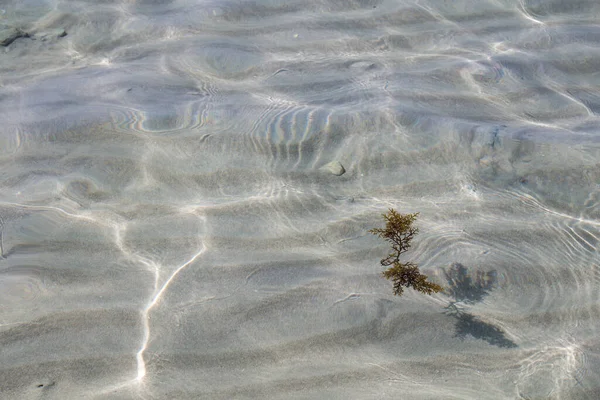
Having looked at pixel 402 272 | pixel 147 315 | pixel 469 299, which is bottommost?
pixel 147 315

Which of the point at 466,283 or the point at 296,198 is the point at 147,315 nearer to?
the point at 296,198

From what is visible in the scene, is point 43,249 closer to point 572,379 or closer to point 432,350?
point 432,350

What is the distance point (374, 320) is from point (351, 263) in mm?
344

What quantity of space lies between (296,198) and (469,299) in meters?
1.03

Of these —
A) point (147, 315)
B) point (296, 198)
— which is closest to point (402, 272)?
point (296, 198)

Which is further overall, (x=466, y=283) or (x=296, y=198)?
(x=296, y=198)

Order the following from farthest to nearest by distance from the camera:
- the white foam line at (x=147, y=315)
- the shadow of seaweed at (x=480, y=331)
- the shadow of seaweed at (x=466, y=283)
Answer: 1. the shadow of seaweed at (x=466, y=283)
2. the shadow of seaweed at (x=480, y=331)
3. the white foam line at (x=147, y=315)

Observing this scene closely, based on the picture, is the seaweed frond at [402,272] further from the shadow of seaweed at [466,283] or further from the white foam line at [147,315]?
the white foam line at [147,315]

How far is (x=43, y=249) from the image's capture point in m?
2.63

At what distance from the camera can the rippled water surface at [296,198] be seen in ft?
7.25

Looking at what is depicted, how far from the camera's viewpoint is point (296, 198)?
2.95 m

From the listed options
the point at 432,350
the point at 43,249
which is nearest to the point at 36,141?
the point at 43,249

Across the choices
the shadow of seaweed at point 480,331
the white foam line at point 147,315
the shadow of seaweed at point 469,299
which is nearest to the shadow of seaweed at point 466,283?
the shadow of seaweed at point 469,299

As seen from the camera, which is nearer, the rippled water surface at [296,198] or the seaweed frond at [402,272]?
the rippled water surface at [296,198]
